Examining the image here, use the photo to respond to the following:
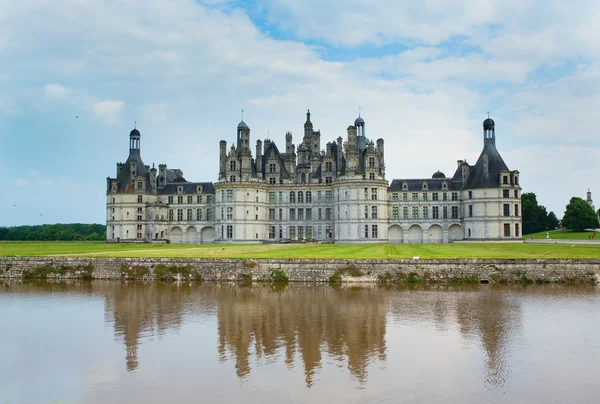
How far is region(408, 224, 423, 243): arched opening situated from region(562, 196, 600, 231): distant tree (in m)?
27.9

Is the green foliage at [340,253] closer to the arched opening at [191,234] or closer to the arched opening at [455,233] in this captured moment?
the arched opening at [455,233]

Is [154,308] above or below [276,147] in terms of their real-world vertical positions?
below

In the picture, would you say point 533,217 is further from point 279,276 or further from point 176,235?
point 279,276

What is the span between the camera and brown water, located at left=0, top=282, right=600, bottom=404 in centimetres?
1378

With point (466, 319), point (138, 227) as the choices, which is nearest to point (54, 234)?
point (138, 227)

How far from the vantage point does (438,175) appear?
254ft

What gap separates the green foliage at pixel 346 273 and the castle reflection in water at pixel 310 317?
2306 mm

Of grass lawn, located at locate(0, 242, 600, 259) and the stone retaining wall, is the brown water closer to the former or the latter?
the stone retaining wall

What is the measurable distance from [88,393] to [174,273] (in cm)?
2212

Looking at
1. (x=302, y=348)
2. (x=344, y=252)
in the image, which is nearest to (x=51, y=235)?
(x=344, y=252)

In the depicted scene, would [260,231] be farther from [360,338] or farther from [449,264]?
[360,338]

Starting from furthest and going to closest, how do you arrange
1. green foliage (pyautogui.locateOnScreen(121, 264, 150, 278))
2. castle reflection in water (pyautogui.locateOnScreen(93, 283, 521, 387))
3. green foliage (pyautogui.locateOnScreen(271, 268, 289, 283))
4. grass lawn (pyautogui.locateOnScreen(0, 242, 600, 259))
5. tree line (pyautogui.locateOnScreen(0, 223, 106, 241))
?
tree line (pyautogui.locateOnScreen(0, 223, 106, 241)) < grass lawn (pyautogui.locateOnScreen(0, 242, 600, 259)) < green foliage (pyautogui.locateOnScreen(121, 264, 150, 278)) < green foliage (pyautogui.locateOnScreen(271, 268, 289, 283)) < castle reflection in water (pyautogui.locateOnScreen(93, 283, 521, 387))

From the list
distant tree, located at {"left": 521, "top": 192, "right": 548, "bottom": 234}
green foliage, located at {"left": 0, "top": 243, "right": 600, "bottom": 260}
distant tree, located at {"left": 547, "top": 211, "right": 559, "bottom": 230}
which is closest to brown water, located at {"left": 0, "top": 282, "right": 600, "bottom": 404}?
green foliage, located at {"left": 0, "top": 243, "right": 600, "bottom": 260}

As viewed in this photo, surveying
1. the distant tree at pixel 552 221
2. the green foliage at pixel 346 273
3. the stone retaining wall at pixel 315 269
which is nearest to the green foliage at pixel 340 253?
the stone retaining wall at pixel 315 269
